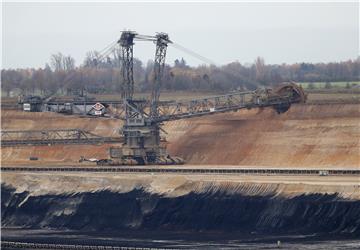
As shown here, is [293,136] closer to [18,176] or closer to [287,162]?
[287,162]

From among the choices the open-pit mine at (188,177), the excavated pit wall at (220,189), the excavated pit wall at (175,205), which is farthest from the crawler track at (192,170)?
the excavated pit wall at (220,189)

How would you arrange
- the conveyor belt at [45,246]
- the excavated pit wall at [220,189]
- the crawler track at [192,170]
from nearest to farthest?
the conveyor belt at [45,246]
the excavated pit wall at [220,189]
the crawler track at [192,170]

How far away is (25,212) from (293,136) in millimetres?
37192

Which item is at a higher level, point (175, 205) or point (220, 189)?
point (220, 189)

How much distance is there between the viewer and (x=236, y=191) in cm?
13300

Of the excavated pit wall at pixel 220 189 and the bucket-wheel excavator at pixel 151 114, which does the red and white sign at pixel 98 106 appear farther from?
the excavated pit wall at pixel 220 189

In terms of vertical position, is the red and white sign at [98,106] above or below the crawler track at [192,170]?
above

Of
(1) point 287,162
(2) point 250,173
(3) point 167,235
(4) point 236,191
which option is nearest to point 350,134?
(1) point 287,162

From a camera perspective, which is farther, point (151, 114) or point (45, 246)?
point (151, 114)

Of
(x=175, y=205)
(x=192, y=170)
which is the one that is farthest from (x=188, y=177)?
(x=175, y=205)

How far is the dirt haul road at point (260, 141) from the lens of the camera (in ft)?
518

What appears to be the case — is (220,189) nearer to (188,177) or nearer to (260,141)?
(188,177)

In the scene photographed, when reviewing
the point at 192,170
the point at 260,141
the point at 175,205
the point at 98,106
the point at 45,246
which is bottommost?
the point at 45,246

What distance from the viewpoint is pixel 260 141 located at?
168 metres
